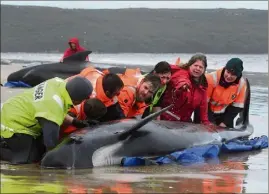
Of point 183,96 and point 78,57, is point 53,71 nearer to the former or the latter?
point 78,57

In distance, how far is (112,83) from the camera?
39.1ft

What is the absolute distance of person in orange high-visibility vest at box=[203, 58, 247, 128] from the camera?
14555mm

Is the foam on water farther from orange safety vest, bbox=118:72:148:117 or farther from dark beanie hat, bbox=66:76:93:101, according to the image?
dark beanie hat, bbox=66:76:93:101

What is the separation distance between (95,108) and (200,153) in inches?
72.8

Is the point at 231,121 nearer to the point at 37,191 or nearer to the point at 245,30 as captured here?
the point at 37,191

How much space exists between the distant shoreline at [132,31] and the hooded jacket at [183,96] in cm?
4736

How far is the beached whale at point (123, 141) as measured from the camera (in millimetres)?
10906

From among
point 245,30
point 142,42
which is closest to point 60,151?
point 142,42

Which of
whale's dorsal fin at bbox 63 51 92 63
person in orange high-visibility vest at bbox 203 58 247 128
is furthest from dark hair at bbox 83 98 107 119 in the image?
whale's dorsal fin at bbox 63 51 92 63

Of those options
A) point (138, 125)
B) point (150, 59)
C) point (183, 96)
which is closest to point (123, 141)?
point (138, 125)

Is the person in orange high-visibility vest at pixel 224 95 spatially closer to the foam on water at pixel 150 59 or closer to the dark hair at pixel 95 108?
the dark hair at pixel 95 108

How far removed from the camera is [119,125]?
39.0ft

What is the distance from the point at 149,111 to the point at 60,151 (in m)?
2.94

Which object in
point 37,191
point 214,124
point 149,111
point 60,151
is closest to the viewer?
point 37,191
